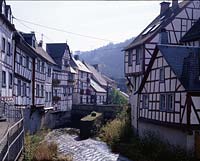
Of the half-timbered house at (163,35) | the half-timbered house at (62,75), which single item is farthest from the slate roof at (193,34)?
the half-timbered house at (62,75)

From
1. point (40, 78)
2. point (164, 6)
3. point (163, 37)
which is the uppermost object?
point (164, 6)

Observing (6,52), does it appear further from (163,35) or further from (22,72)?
(163,35)

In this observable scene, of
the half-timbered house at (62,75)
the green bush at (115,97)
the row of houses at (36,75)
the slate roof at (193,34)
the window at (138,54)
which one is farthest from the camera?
the green bush at (115,97)

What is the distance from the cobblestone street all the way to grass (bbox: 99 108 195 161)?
77 cm

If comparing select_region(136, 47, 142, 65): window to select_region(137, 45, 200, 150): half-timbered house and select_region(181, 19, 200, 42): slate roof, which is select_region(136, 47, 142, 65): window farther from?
select_region(137, 45, 200, 150): half-timbered house

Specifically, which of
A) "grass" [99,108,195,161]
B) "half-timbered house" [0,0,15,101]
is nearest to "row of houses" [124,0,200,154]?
"grass" [99,108,195,161]

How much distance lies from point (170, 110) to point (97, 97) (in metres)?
45.9

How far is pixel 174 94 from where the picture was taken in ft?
71.2

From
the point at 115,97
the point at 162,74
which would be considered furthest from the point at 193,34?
the point at 115,97

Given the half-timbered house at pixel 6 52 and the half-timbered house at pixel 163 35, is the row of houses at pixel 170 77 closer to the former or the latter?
the half-timbered house at pixel 163 35

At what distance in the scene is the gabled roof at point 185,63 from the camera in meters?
20.5

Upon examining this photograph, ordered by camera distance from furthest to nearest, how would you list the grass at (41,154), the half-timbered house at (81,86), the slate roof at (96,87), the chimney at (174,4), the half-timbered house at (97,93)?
1. the slate roof at (96,87)
2. the half-timbered house at (97,93)
3. the half-timbered house at (81,86)
4. the chimney at (174,4)
5. the grass at (41,154)

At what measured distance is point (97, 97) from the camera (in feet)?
223

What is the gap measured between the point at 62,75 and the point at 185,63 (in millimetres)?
31149
